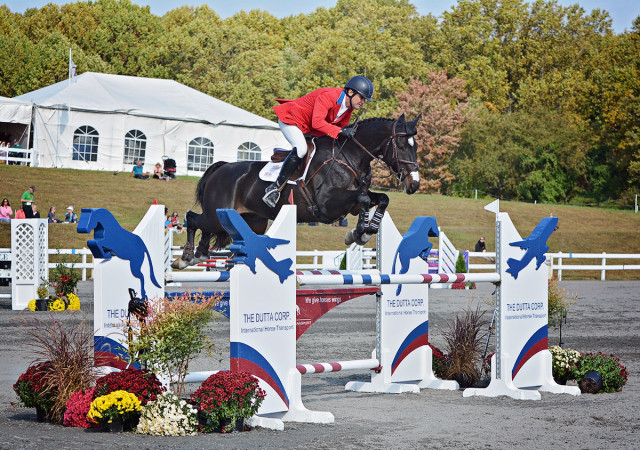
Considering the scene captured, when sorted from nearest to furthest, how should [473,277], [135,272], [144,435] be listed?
[144,435] < [135,272] < [473,277]

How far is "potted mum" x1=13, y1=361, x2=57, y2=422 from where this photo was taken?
199 inches

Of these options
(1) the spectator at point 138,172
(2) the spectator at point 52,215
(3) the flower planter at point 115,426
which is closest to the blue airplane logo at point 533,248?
(3) the flower planter at point 115,426

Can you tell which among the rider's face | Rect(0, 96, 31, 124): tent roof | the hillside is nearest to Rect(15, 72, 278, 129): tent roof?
Rect(0, 96, 31, 124): tent roof

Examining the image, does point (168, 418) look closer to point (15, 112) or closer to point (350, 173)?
point (350, 173)

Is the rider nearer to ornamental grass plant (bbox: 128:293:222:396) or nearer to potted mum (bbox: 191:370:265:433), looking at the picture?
ornamental grass plant (bbox: 128:293:222:396)

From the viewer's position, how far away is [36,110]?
3031cm

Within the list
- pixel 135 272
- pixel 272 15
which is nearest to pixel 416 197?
pixel 135 272

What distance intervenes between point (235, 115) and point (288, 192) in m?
26.7

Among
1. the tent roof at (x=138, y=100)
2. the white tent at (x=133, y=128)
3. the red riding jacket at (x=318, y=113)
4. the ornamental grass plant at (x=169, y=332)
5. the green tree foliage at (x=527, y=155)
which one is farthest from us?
the green tree foliage at (x=527, y=155)

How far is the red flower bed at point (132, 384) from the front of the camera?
483 cm

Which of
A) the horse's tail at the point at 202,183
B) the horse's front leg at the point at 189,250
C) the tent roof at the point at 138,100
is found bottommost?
the horse's front leg at the point at 189,250

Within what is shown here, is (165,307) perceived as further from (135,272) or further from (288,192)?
(288,192)

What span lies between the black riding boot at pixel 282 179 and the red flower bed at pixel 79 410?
10.4ft

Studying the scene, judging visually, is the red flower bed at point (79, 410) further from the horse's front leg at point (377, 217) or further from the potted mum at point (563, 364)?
the potted mum at point (563, 364)
